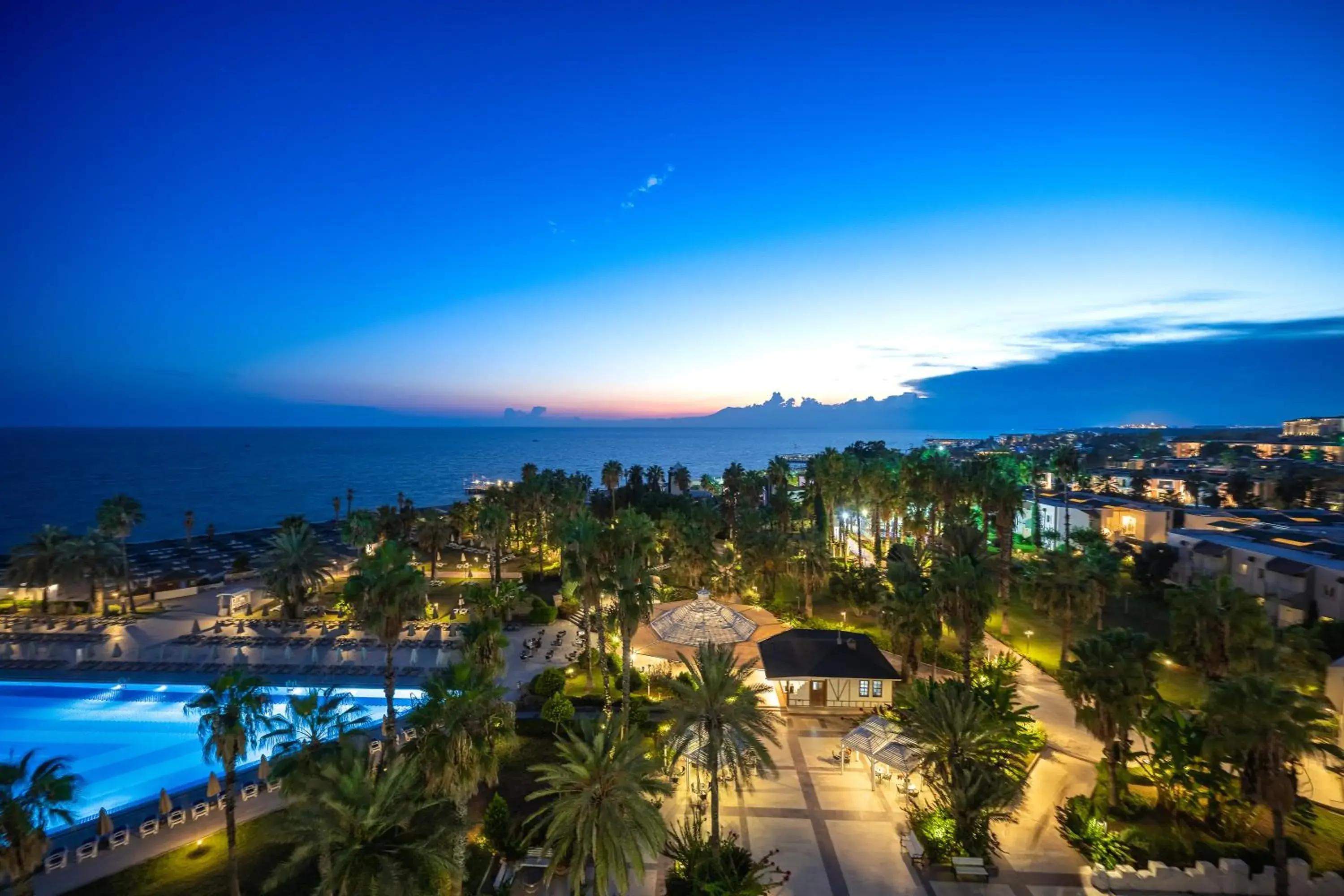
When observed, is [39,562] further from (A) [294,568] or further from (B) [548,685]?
(B) [548,685]

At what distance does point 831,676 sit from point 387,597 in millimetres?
20762

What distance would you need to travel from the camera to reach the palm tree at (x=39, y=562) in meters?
42.8

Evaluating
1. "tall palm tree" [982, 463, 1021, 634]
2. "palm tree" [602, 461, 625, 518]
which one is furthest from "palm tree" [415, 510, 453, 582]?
"tall palm tree" [982, 463, 1021, 634]

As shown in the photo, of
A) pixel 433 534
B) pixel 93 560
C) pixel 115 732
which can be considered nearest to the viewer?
pixel 115 732

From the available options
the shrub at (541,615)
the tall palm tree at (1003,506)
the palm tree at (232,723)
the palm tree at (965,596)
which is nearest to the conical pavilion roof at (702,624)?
the palm tree at (965,596)

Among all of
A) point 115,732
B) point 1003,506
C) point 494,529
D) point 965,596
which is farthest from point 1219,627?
point 115,732

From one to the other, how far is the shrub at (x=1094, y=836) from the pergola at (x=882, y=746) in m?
4.96

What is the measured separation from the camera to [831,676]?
30.0 meters

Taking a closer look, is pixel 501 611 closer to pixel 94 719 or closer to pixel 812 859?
pixel 94 719

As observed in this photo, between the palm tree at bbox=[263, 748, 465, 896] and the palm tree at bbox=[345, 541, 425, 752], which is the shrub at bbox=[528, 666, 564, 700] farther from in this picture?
the palm tree at bbox=[263, 748, 465, 896]

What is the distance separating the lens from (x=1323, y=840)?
2016cm

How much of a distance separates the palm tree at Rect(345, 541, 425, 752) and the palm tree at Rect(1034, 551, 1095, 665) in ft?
109

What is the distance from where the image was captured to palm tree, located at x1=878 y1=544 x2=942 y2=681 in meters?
29.7

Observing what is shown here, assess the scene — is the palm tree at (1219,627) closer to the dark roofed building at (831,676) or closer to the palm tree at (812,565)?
the dark roofed building at (831,676)
